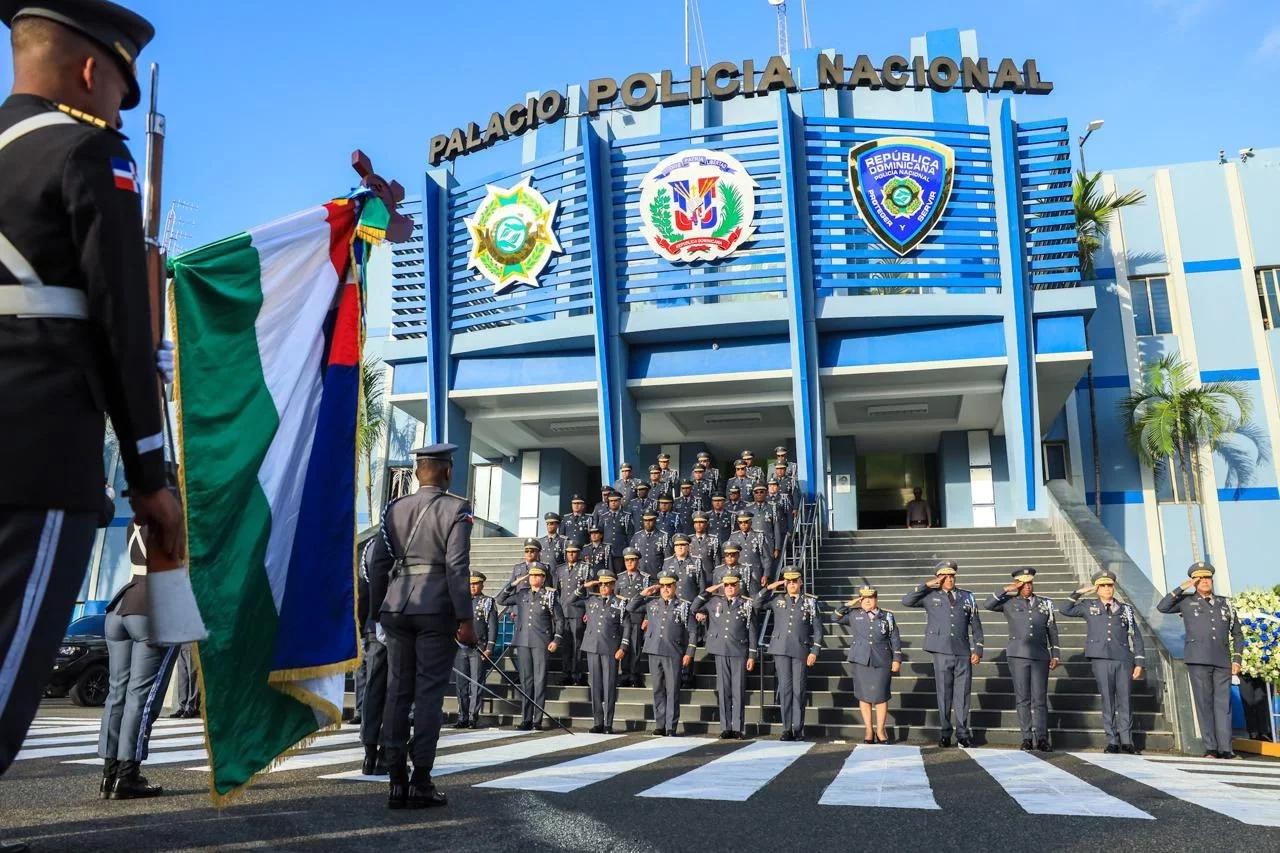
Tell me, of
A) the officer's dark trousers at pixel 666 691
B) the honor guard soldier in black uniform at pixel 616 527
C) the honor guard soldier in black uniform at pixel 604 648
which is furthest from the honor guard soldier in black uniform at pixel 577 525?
the officer's dark trousers at pixel 666 691

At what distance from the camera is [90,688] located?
1378 cm

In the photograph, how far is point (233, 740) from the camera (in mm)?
3664

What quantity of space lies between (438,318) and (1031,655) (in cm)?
1424

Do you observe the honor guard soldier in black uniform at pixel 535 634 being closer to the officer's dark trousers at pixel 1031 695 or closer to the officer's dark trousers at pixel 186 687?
the officer's dark trousers at pixel 186 687

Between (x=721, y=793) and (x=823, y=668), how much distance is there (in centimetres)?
721

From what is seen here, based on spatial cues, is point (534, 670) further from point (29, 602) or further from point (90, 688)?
point (29, 602)

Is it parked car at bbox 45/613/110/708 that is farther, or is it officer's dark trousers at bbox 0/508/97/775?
parked car at bbox 45/613/110/708

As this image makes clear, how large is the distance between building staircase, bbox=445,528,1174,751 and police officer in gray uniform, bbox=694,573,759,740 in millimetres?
510

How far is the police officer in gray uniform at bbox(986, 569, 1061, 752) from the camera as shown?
9.60 metres

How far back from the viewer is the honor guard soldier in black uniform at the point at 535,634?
11.4 meters

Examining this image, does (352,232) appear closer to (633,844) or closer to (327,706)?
(327,706)

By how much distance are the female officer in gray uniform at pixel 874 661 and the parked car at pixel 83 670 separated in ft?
35.5

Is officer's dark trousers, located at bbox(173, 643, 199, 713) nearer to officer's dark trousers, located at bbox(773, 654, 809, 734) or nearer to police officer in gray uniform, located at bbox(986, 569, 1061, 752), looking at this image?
officer's dark trousers, located at bbox(773, 654, 809, 734)

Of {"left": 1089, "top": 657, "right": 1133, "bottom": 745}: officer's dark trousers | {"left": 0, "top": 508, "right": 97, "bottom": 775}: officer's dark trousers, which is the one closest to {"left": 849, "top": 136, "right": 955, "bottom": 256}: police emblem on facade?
{"left": 1089, "top": 657, "right": 1133, "bottom": 745}: officer's dark trousers
